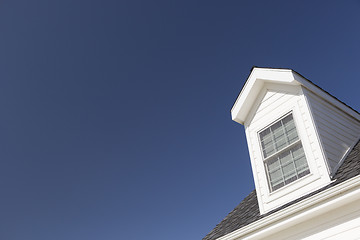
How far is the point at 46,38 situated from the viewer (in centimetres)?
1585

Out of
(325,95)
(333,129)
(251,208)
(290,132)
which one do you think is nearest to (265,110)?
(290,132)

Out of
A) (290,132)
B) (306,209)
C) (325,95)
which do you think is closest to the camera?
(306,209)

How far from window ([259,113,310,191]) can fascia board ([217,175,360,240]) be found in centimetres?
96

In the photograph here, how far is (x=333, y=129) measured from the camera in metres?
6.22

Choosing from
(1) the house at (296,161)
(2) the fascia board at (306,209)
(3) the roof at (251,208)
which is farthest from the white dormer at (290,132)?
(2) the fascia board at (306,209)

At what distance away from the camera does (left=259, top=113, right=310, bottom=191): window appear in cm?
581

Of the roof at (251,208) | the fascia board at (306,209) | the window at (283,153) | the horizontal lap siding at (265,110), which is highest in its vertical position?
the horizontal lap siding at (265,110)

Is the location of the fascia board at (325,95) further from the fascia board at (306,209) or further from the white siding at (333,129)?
the fascia board at (306,209)

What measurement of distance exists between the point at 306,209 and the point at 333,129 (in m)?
2.18

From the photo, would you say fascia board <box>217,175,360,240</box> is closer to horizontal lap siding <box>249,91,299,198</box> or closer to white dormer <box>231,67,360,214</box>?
white dormer <box>231,67,360,214</box>

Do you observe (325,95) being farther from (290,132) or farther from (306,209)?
(306,209)

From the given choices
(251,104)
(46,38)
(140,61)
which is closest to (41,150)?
(46,38)

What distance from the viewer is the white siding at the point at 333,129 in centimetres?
568

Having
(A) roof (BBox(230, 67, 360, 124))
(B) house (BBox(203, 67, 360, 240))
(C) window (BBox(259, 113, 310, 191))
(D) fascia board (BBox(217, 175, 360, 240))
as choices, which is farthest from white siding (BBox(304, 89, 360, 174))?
(D) fascia board (BBox(217, 175, 360, 240))
